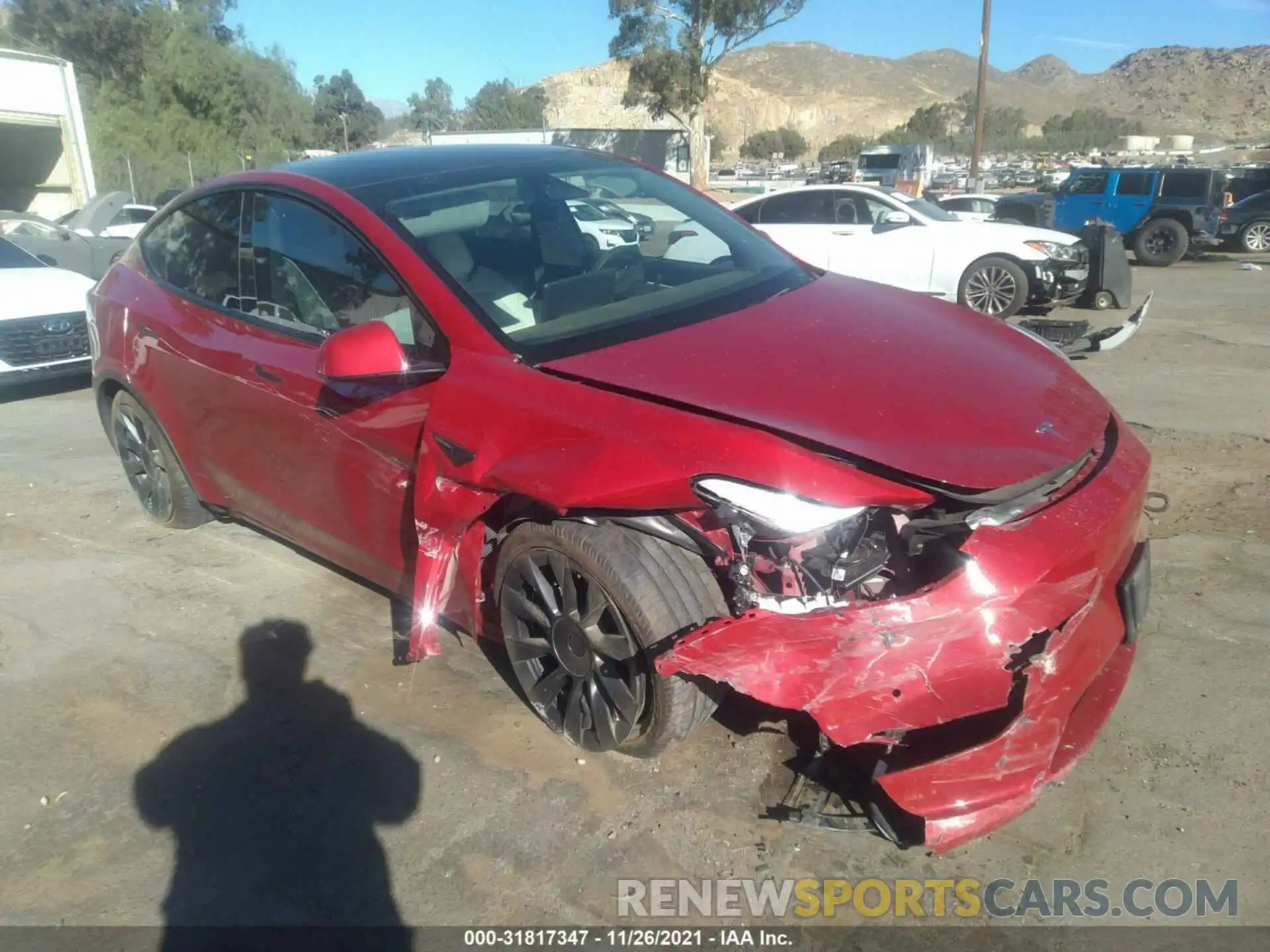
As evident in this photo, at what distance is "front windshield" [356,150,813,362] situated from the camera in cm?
303

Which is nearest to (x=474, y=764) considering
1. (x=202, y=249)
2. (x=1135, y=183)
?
(x=202, y=249)

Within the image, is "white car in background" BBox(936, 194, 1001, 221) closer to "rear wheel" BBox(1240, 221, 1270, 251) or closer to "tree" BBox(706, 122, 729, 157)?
"rear wheel" BBox(1240, 221, 1270, 251)

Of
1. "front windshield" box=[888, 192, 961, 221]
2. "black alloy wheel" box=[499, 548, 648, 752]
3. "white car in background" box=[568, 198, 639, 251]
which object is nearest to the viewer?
"black alloy wheel" box=[499, 548, 648, 752]

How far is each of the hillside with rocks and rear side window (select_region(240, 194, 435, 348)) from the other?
81077 millimetres

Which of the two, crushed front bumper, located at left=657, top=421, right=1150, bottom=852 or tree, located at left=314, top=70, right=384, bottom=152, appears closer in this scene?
crushed front bumper, located at left=657, top=421, right=1150, bottom=852

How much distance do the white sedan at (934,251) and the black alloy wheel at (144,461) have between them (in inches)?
266

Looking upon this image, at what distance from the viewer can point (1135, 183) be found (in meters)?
17.4

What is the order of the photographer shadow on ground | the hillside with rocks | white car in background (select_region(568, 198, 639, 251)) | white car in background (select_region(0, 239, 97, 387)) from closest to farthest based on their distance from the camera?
the photographer shadow on ground, white car in background (select_region(568, 198, 639, 251)), white car in background (select_region(0, 239, 97, 387)), the hillside with rocks

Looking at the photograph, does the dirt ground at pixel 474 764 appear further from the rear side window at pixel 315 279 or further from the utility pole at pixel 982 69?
the utility pole at pixel 982 69

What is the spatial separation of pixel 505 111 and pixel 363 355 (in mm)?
81014

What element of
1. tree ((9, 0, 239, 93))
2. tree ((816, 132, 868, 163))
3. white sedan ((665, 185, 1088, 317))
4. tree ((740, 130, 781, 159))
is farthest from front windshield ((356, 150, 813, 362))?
tree ((740, 130, 781, 159))

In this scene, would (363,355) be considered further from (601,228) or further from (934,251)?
(934,251)

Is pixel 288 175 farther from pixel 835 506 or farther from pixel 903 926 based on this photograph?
pixel 903 926

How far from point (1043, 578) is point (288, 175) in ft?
9.95
